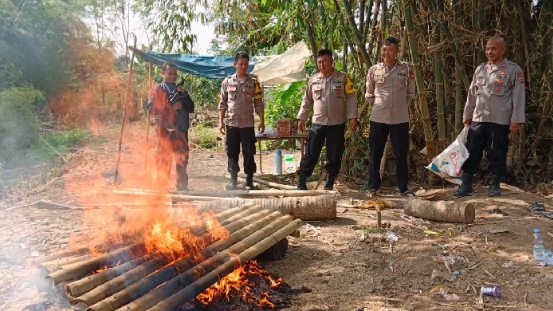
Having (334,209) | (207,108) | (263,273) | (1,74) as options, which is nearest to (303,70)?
(334,209)

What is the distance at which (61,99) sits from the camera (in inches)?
534

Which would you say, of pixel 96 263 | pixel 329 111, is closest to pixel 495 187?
pixel 329 111

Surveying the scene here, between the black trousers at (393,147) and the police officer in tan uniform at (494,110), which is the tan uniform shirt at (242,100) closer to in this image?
the black trousers at (393,147)

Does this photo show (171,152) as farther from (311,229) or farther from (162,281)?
(162,281)

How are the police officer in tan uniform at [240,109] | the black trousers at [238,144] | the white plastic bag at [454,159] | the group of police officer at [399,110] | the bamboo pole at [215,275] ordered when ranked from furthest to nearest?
1. the black trousers at [238,144]
2. the police officer in tan uniform at [240,109]
3. the white plastic bag at [454,159]
4. the group of police officer at [399,110]
5. the bamboo pole at [215,275]

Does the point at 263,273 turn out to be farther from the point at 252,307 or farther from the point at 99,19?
the point at 99,19

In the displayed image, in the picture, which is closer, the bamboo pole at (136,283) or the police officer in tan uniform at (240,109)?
the bamboo pole at (136,283)

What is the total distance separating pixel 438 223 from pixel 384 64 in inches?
85.3

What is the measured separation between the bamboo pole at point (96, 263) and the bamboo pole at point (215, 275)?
475 millimetres

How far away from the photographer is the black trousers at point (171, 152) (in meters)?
6.40

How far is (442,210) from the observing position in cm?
480

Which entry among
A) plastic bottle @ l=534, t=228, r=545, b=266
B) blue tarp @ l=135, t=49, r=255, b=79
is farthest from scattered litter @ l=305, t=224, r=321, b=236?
blue tarp @ l=135, t=49, r=255, b=79

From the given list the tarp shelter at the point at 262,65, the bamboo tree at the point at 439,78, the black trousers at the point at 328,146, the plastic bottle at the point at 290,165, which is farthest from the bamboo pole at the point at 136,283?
the tarp shelter at the point at 262,65

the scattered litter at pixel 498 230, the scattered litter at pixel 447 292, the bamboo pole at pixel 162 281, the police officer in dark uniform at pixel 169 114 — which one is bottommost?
the scattered litter at pixel 447 292
